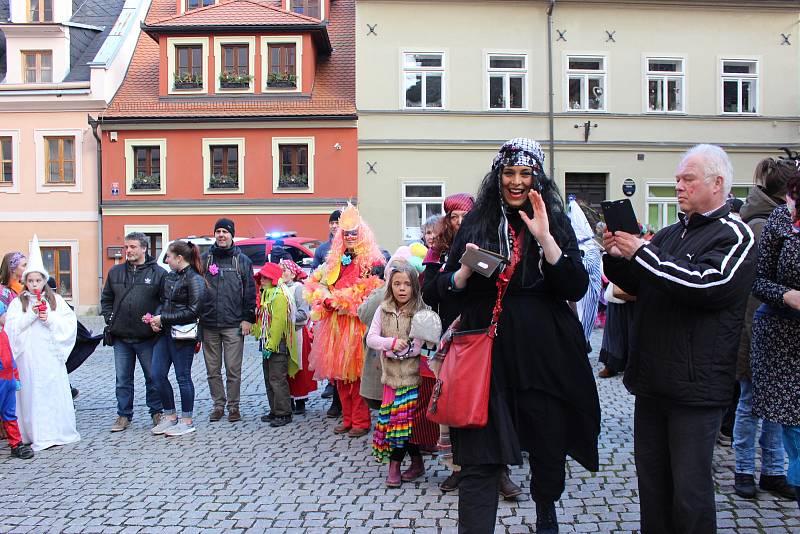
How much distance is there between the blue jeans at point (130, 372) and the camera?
7.01m

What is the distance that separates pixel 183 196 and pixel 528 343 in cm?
2023

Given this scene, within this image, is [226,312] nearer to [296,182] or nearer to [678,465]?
[678,465]

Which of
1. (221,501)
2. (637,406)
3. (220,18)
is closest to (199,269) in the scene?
(221,501)

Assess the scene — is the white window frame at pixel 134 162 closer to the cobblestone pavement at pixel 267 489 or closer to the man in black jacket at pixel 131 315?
the man in black jacket at pixel 131 315

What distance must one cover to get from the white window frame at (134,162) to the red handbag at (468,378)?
66.7ft

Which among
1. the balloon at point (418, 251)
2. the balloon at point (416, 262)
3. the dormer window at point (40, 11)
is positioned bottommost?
the balloon at point (416, 262)

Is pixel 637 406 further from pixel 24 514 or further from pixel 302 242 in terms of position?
pixel 302 242

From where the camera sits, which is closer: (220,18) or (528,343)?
(528,343)

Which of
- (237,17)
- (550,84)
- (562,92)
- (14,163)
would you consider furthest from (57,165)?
(562,92)

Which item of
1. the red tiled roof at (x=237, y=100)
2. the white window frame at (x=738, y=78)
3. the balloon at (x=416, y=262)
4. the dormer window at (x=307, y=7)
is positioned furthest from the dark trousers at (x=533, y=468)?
the dormer window at (x=307, y=7)

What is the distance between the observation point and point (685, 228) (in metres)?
3.42

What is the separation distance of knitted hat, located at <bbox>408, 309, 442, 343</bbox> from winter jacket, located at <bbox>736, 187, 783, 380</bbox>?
1.92 metres

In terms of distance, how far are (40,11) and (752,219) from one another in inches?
1003

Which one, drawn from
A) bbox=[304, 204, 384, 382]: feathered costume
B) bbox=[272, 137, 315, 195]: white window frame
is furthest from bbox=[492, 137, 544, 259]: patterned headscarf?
bbox=[272, 137, 315, 195]: white window frame
